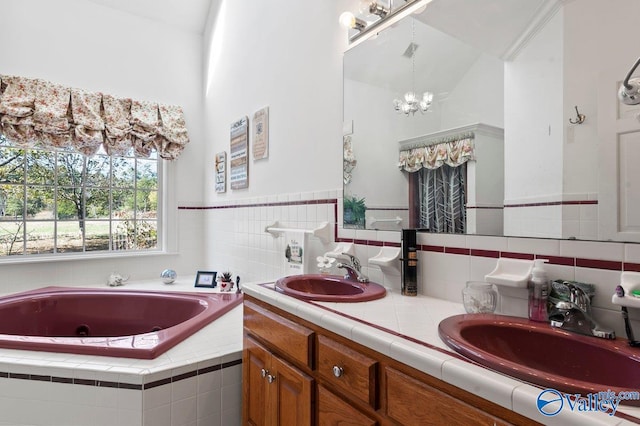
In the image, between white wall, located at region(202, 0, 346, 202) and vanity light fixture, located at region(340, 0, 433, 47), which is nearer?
vanity light fixture, located at region(340, 0, 433, 47)

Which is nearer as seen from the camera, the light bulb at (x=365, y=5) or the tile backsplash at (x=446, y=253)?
the tile backsplash at (x=446, y=253)

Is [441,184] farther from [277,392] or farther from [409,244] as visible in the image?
[277,392]

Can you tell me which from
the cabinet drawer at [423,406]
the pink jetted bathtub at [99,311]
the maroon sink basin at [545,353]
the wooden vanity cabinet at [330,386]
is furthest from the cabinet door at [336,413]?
the pink jetted bathtub at [99,311]

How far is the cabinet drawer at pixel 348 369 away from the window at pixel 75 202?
9.95ft

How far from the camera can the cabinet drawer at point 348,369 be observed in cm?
94

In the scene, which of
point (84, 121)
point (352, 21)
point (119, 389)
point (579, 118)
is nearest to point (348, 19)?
point (352, 21)

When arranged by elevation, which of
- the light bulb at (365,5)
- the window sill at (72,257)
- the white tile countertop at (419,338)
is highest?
the light bulb at (365,5)

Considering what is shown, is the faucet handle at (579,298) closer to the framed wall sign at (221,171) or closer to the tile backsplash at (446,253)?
the tile backsplash at (446,253)

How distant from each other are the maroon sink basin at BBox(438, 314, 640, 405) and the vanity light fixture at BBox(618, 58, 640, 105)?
599 millimetres

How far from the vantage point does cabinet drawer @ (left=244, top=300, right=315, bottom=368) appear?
1181 mm

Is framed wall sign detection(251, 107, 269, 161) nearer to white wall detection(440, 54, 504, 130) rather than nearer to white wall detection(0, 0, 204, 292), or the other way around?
white wall detection(0, 0, 204, 292)

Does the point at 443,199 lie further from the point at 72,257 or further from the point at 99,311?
the point at 72,257

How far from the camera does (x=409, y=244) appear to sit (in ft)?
4.76

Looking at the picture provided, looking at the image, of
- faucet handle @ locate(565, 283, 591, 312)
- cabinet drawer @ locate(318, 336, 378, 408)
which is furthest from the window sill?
faucet handle @ locate(565, 283, 591, 312)
